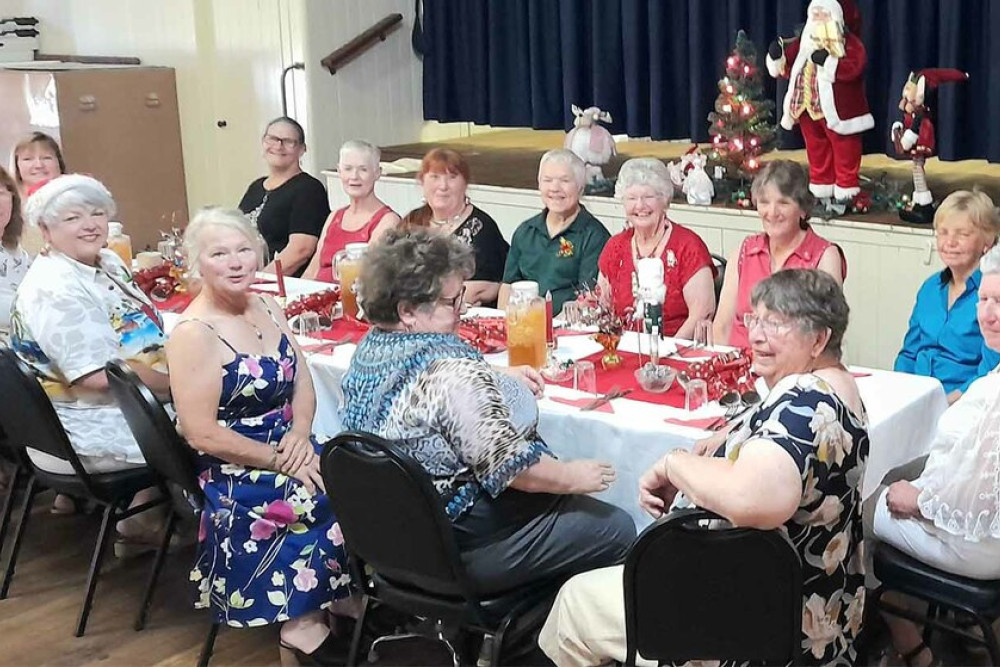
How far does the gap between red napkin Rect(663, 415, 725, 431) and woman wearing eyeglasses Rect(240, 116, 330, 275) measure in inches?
95.8

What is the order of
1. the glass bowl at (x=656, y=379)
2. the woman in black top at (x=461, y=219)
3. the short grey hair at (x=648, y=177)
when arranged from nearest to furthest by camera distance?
the glass bowl at (x=656, y=379) → the short grey hair at (x=648, y=177) → the woman in black top at (x=461, y=219)

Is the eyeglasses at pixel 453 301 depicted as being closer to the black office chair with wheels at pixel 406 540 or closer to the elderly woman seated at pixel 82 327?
the black office chair with wheels at pixel 406 540

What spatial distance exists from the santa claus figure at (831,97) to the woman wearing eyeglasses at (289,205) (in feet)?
6.16

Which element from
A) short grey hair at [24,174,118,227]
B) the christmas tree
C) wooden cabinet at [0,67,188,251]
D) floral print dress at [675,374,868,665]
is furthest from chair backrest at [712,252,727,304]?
wooden cabinet at [0,67,188,251]

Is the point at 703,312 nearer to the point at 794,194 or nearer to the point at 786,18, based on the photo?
the point at 794,194

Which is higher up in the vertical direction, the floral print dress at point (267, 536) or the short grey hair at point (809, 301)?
the short grey hair at point (809, 301)

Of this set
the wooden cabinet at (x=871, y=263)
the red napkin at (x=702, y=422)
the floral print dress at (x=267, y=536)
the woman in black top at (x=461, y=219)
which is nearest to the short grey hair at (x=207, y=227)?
the floral print dress at (x=267, y=536)

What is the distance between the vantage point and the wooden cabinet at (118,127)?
6168 millimetres

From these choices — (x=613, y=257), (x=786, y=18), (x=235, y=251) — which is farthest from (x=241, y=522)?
(x=786, y=18)

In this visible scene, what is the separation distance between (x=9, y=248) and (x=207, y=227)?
4.51 feet

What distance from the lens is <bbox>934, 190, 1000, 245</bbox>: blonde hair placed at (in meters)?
3.12

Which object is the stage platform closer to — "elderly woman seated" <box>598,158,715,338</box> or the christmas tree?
the christmas tree

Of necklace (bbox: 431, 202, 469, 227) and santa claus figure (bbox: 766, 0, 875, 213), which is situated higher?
santa claus figure (bbox: 766, 0, 875, 213)

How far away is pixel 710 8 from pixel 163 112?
10.0 feet
